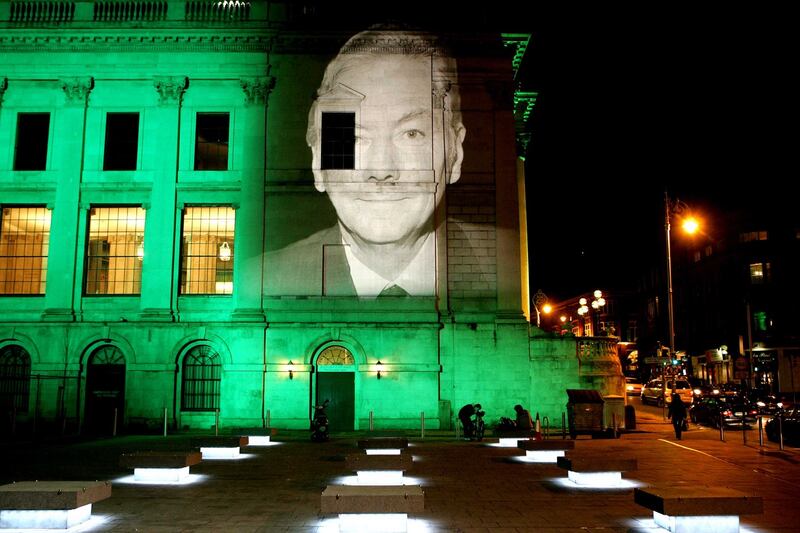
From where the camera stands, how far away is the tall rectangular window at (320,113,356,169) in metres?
32.6

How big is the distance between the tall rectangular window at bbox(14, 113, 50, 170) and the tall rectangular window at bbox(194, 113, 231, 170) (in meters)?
7.18

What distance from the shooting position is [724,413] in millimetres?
33312

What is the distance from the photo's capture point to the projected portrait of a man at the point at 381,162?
31484mm

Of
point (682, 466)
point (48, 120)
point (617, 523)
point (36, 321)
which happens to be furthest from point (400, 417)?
point (48, 120)

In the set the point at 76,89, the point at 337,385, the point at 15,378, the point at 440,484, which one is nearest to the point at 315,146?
the point at 337,385

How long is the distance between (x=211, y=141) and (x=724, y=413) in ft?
91.3

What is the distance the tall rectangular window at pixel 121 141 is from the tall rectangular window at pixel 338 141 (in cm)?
891

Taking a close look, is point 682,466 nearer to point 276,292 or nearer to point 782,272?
point 276,292

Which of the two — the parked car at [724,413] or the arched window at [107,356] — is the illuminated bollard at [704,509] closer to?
the parked car at [724,413]

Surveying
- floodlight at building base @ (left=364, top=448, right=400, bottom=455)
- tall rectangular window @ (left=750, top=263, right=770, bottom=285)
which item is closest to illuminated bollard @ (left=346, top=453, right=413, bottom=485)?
floodlight at building base @ (left=364, top=448, right=400, bottom=455)

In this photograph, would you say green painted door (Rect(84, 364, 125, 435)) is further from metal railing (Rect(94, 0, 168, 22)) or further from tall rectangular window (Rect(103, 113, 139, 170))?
metal railing (Rect(94, 0, 168, 22))

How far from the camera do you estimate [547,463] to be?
752 inches

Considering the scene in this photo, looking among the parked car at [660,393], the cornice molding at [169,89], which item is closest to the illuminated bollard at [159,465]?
the cornice molding at [169,89]

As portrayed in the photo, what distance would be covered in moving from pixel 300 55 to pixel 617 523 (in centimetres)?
2742
